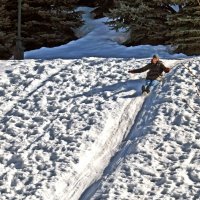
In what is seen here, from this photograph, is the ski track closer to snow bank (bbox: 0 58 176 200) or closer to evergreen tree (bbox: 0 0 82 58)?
snow bank (bbox: 0 58 176 200)

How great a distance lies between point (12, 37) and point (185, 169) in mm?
18318

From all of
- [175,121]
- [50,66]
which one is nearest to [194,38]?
[50,66]

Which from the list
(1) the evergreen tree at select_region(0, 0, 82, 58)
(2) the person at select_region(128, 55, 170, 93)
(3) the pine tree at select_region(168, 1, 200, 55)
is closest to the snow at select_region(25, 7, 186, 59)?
(3) the pine tree at select_region(168, 1, 200, 55)

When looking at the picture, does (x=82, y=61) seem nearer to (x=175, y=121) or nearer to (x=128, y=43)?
(x=175, y=121)

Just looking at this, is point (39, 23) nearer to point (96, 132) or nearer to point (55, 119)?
point (55, 119)

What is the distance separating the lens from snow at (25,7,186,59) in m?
24.2

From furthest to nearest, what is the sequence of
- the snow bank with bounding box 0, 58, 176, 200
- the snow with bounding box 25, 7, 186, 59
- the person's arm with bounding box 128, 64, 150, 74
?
the snow with bounding box 25, 7, 186, 59 < the person's arm with bounding box 128, 64, 150, 74 < the snow bank with bounding box 0, 58, 176, 200

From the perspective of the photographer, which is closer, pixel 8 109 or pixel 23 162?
pixel 23 162

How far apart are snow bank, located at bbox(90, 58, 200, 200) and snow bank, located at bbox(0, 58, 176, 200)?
0.54 meters

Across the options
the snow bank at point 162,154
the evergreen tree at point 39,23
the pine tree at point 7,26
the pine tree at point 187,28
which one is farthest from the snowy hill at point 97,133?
the evergreen tree at point 39,23

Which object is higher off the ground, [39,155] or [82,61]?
[82,61]

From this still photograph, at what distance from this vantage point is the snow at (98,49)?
79.5 feet

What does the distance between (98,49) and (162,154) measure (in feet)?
48.3

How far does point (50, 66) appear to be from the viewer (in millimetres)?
18297
